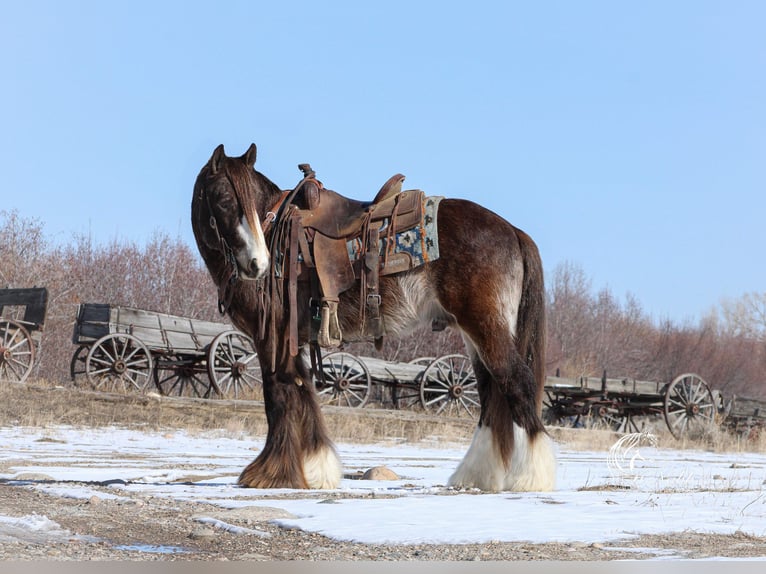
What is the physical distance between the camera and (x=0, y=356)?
17.4 meters

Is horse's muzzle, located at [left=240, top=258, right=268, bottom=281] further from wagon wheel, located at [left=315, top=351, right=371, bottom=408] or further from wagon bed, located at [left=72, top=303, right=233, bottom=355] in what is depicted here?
wagon wheel, located at [left=315, top=351, right=371, bottom=408]

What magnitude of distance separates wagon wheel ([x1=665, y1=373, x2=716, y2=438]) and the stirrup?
14979 mm

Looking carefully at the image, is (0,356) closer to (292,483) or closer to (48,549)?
(292,483)

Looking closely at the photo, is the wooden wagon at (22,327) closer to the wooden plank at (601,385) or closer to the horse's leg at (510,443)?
the wooden plank at (601,385)

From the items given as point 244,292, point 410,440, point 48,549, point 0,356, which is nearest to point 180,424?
point 410,440

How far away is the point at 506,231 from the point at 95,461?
4328mm

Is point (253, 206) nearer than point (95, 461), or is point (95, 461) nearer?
point (253, 206)

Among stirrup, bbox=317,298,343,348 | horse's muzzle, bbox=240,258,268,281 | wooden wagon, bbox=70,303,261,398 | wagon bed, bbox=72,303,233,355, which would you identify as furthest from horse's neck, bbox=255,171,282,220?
wagon bed, bbox=72,303,233,355

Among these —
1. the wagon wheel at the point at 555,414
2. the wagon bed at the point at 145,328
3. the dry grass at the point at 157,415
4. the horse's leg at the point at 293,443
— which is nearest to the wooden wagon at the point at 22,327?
the wagon bed at the point at 145,328

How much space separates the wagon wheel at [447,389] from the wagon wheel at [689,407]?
162 inches

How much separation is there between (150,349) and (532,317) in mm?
12198

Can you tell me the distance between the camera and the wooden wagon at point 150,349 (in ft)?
55.7

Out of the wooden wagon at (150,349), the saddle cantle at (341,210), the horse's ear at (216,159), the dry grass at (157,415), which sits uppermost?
the horse's ear at (216,159)

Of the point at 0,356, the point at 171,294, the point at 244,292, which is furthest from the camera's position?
the point at 171,294
